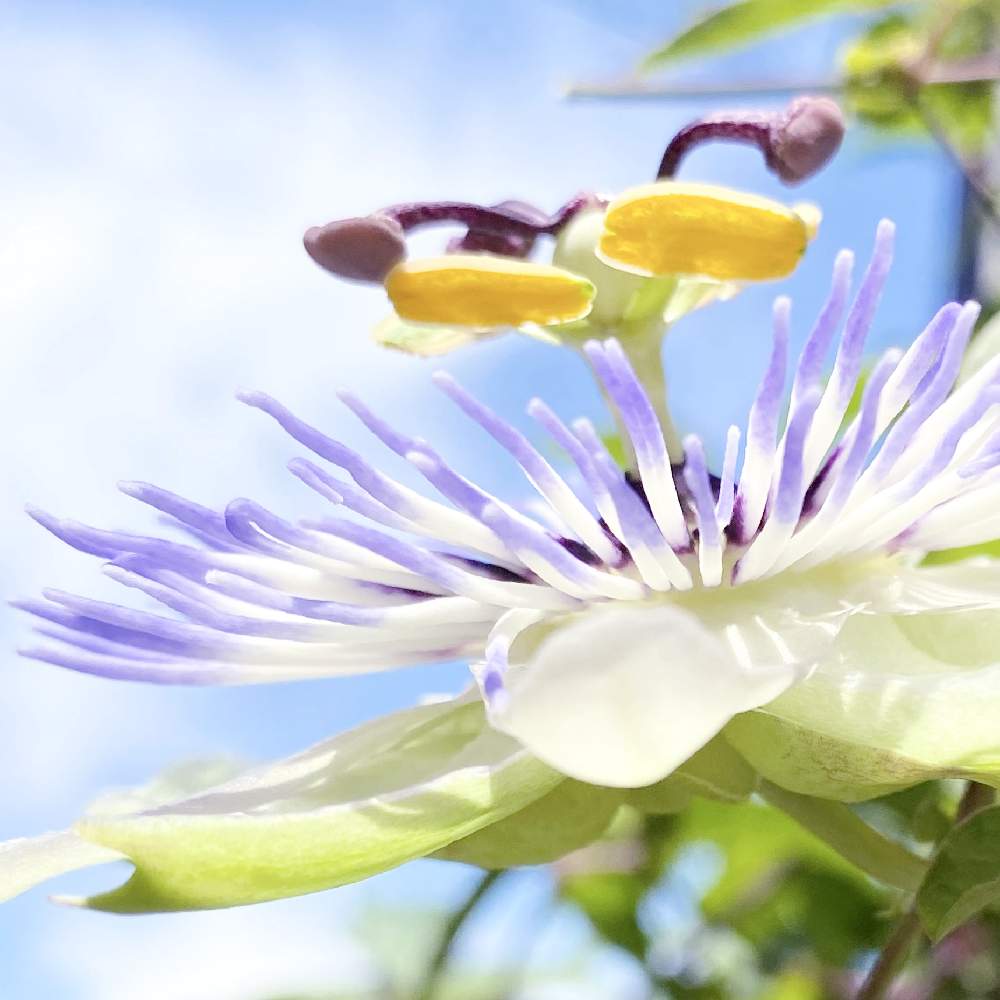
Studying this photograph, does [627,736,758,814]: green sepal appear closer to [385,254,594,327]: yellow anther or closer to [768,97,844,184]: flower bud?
[385,254,594,327]: yellow anther

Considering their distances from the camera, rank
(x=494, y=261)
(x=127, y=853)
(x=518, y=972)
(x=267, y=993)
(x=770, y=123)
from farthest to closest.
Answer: (x=518, y=972) < (x=267, y=993) < (x=770, y=123) < (x=494, y=261) < (x=127, y=853)

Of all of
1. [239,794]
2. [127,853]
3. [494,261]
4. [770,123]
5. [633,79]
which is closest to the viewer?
[127,853]

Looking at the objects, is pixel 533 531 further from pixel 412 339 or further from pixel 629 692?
pixel 412 339

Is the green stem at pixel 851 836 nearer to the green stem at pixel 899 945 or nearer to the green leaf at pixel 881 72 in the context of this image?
the green stem at pixel 899 945

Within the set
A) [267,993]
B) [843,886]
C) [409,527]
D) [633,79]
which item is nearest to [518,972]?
[267,993]

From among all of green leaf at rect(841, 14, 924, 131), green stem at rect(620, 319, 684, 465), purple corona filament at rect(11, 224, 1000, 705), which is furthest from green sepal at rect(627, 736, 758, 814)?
green leaf at rect(841, 14, 924, 131)

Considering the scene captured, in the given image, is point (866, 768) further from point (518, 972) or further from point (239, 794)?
point (518, 972)

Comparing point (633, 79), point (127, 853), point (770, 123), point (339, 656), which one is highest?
point (633, 79)
